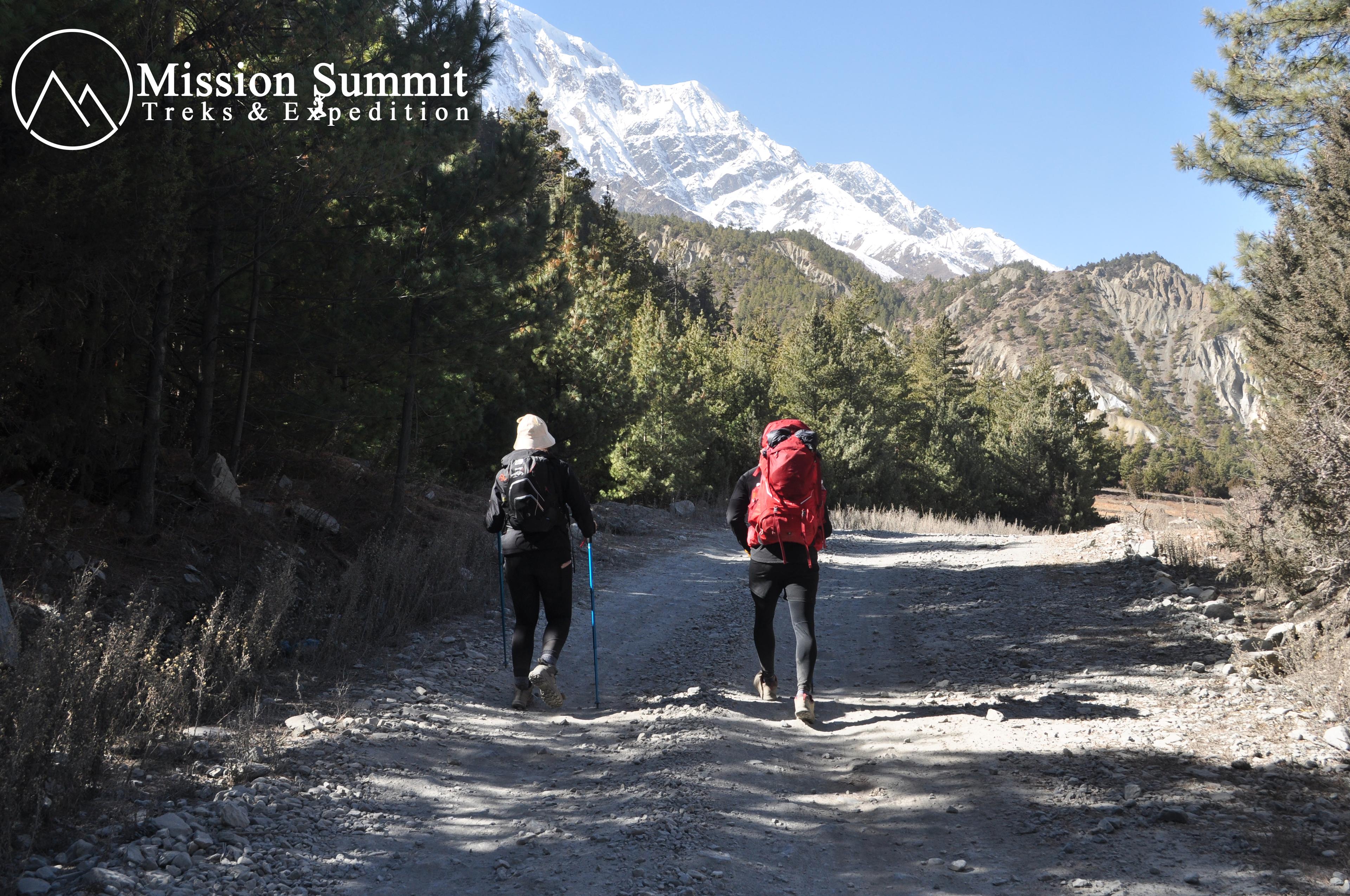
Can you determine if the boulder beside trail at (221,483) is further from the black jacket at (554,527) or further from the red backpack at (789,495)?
the red backpack at (789,495)

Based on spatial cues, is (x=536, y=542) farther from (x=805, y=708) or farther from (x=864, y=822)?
(x=864, y=822)

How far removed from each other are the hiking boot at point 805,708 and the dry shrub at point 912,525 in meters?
17.7

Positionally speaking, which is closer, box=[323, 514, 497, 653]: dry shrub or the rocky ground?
the rocky ground

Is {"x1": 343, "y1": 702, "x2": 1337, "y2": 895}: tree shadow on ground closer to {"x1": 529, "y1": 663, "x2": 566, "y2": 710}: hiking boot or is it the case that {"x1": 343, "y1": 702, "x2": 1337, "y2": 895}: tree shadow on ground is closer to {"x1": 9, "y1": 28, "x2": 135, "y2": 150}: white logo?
{"x1": 529, "y1": 663, "x2": 566, "y2": 710}: hiking boot

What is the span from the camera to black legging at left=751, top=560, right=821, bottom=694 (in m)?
6.04

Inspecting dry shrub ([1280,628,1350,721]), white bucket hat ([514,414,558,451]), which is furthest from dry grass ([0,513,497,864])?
dry shrub ([1280,628,1350,721])

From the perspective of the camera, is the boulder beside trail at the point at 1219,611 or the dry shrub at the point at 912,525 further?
the dry shrub at the point at 912,525

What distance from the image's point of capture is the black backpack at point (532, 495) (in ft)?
19.9

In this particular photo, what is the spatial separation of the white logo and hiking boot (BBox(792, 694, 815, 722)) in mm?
6415

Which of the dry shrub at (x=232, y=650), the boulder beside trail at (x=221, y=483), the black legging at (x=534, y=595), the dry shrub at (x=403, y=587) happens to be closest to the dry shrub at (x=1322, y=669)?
the black legging at (x=534, y=595)

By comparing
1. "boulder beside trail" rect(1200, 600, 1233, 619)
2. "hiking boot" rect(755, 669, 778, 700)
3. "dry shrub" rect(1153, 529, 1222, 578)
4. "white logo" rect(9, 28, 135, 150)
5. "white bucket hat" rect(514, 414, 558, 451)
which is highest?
"white logo" rect(9, 28, 135, 150)

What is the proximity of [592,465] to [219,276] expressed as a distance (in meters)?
12.6

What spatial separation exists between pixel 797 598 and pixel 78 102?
20.7ft

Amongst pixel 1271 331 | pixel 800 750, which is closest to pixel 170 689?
pixel 800 750
